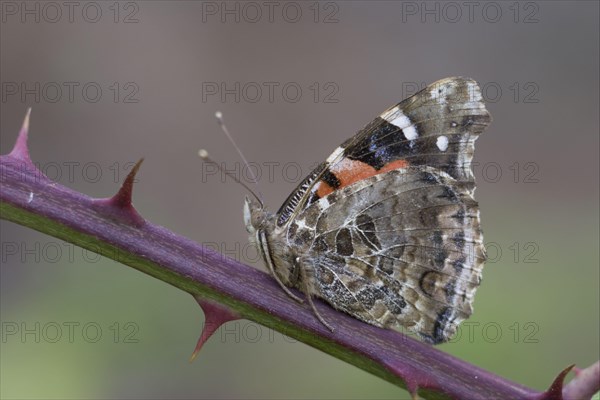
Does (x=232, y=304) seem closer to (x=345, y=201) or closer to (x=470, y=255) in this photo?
(x=345, y=201)

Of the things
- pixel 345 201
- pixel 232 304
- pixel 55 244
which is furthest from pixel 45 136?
pixel 232 304

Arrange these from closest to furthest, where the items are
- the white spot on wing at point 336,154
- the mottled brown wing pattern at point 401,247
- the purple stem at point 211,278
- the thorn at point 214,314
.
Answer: the purple stem at point 211,278 → the thorn at point 214,314 → the mottled brown wing pattern at point 401,247 → the white spot on wing at point 336,154

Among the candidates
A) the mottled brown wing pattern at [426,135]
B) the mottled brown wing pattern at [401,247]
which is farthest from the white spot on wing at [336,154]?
the mottled brown wing pattern at [401,247]

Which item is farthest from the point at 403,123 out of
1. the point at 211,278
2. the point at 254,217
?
the point at 211,278

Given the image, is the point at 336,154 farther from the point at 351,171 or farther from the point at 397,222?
the point at 397,222

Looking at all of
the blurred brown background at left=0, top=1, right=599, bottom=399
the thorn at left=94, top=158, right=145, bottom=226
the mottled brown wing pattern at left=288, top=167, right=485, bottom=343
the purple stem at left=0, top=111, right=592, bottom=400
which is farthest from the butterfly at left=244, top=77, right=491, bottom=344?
the blurred brown background at left=0, top=1, right=599, bottom=399

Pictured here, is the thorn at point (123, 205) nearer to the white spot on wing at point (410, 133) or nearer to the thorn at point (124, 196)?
the thorn at point (124, 196)
